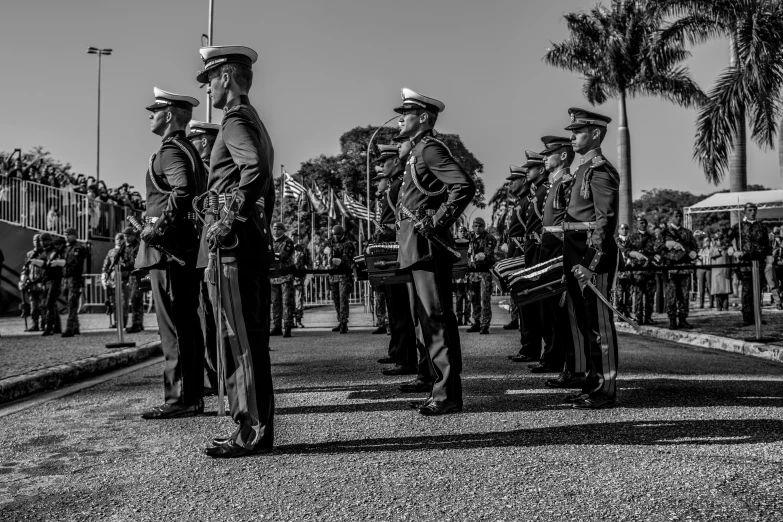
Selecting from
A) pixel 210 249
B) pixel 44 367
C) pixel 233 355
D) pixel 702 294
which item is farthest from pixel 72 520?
pixel 702 294

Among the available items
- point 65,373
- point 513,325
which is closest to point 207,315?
point 65,373

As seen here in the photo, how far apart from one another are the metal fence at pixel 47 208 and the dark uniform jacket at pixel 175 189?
18.9m

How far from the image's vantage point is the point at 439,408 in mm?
5641

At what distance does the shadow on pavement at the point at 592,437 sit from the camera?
4.64 m

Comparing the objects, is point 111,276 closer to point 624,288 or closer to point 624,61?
point 624,288

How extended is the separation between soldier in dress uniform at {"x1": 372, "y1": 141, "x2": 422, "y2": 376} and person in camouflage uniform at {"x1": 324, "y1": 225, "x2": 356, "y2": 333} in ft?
16.6

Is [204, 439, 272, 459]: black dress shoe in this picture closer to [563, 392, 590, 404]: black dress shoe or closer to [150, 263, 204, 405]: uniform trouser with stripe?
[150, 263, 204, 405]: uniform trouser with stripe

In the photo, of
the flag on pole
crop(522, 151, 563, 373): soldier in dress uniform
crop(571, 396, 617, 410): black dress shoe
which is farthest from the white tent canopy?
crop(571, 396, 617, 410): black dress shoe

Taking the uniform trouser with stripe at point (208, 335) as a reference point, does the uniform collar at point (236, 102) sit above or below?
above

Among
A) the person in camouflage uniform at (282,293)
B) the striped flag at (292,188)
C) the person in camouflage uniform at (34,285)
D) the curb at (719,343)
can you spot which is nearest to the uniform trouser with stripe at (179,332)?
the curb at (719,343)

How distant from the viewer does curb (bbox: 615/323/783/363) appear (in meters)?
9.66

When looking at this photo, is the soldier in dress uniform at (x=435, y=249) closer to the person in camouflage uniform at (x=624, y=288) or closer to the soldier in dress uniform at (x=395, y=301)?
the soldier in dress uniform at (x=395, y=301)

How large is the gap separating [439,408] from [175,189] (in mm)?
2506

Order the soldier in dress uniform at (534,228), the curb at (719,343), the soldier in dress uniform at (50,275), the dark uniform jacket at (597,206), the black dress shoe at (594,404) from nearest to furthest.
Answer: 1. the black dress shoe at (594,404)
2. the dark uniform jacket at (597,206)
3. the soldier in dress uniform at (534,228)
4. the curb at (719,343)
5. the soldier in dress uniform at (50,275)
